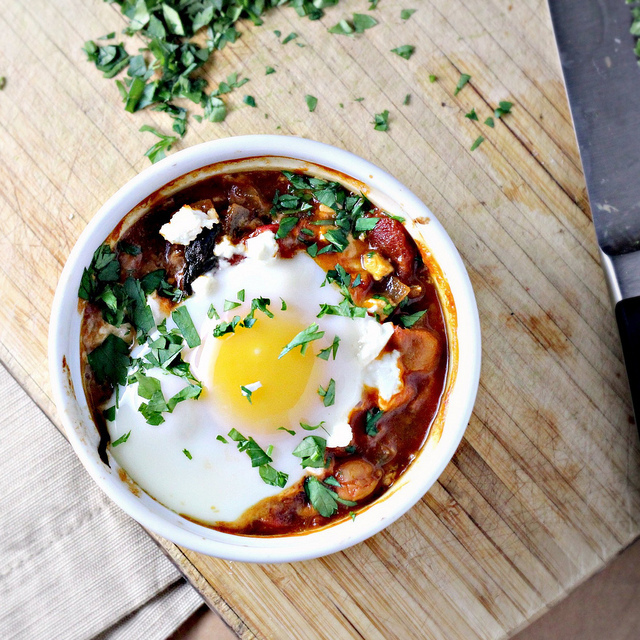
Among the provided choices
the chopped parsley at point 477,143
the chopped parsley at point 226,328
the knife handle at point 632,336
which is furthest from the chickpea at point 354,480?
the chopped parsley at point 477,143

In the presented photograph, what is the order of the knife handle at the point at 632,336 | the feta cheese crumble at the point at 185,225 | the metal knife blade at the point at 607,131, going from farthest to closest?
the metal knife blade at the point at 607,131 → the knife handle at the point at 632,336 → the feta cheese crumble at the point at 185,225

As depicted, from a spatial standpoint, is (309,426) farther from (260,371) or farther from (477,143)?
(477,143)

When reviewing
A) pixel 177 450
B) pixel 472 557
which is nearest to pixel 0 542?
pixel 177 450

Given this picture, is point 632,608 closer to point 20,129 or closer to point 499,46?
point 499,46

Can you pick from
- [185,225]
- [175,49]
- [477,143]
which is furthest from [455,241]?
[175,49]

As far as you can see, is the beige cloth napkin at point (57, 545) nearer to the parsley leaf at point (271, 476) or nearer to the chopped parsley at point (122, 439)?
the chopped parsley at point (122, 439)
